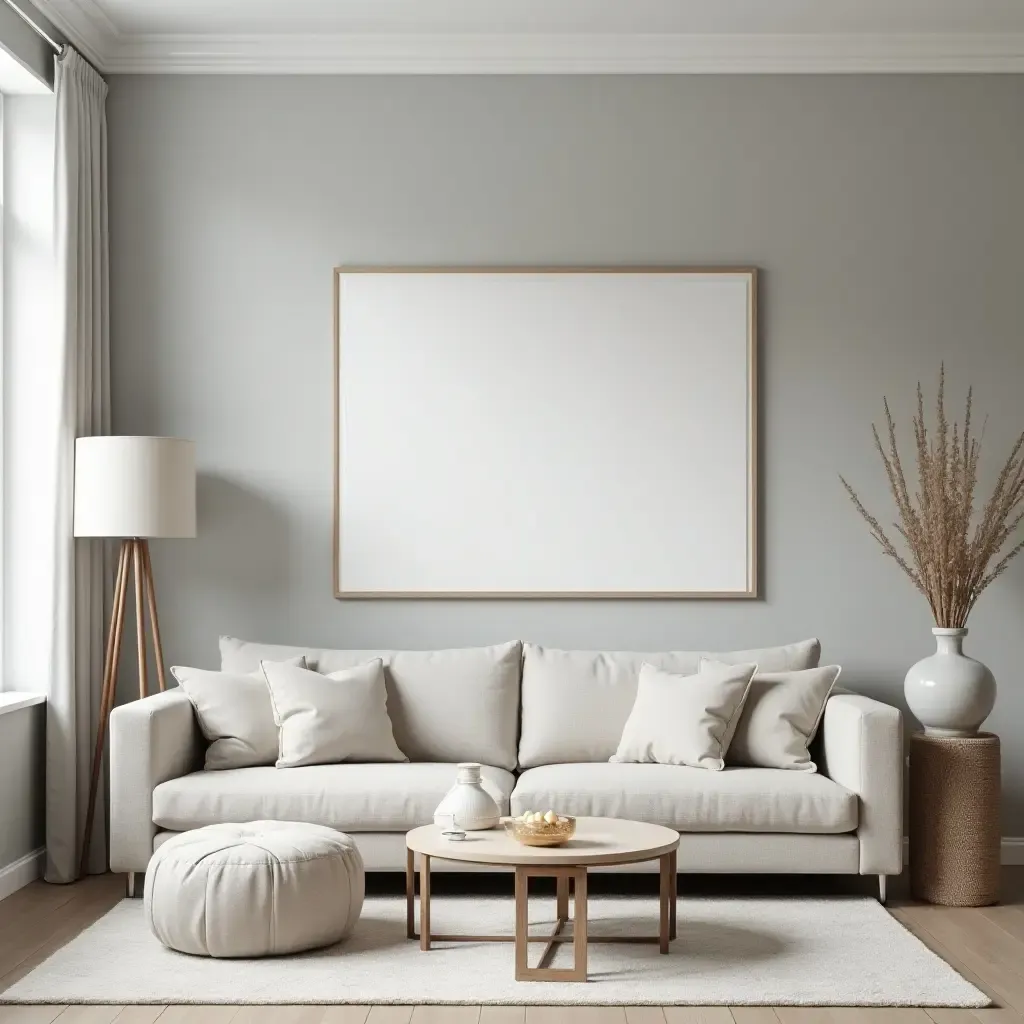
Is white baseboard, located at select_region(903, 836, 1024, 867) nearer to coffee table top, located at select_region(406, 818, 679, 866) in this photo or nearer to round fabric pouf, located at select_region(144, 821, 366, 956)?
coffee table top, located at select_region(406, 818, 679, 866)

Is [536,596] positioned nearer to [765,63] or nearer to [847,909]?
[847,909]

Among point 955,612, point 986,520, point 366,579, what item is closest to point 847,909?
point 955,612

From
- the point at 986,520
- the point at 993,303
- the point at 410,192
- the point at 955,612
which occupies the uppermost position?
the point at 410,192

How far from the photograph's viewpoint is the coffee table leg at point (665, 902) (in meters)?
3.54

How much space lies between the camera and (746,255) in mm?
5109

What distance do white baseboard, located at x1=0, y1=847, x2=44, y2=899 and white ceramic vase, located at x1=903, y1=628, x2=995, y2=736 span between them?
3219mm

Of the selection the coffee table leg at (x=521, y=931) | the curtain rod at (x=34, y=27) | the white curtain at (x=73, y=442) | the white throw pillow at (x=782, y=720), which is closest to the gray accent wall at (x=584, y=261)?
the white curtain at (x=73, y=442)

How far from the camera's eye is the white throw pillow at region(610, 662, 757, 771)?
438 centimetres

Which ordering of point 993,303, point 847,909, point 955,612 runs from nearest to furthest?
point 847,909 < point 955,612 < point 993,303

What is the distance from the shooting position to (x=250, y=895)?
3453 millimetres

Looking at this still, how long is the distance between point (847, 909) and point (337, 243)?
316cm

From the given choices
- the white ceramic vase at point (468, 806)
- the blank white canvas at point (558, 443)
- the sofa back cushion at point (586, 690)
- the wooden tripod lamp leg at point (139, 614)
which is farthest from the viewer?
the blank white canvas at point (558, 443)

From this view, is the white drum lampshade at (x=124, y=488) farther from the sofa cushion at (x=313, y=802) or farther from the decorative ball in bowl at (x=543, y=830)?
the decorative ball in bowl at (x=543, y=830)

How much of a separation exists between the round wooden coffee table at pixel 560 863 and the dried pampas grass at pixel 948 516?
144 centimetres
